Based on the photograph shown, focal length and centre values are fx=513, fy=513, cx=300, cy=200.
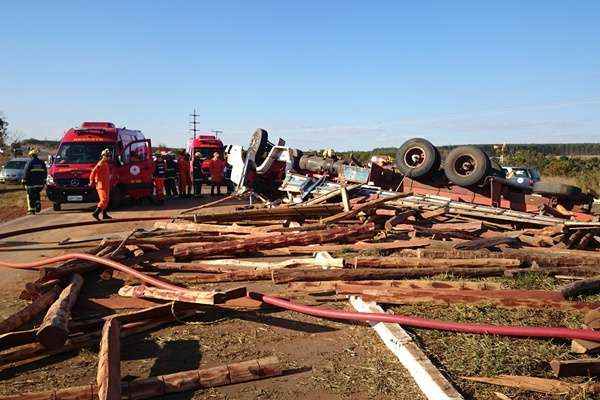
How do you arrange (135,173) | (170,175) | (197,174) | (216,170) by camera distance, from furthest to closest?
(197,174)
(170,175)
(216,170)
(135,173)

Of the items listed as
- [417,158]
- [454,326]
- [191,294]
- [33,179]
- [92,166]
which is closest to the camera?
[454,326]

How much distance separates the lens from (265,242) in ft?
25.8

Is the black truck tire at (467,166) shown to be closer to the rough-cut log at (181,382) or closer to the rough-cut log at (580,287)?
the rough-cut log at (580,287)

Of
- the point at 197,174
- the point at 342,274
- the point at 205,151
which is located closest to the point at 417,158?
the point at 342,274

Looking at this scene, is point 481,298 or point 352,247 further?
point 352,247

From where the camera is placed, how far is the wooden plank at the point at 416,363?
3.58m

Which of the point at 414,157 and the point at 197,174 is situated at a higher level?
the point at 414,157

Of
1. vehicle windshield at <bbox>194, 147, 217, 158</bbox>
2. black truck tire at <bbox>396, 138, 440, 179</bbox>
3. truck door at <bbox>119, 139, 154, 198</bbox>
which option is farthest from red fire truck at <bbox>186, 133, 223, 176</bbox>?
black truck tire at <bbox>396, 138, 440, 179</bbox>

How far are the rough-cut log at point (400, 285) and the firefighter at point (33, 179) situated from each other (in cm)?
1162

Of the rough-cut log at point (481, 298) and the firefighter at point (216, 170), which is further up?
the firefighter at point (216, 170)

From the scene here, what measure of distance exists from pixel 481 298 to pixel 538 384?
171 cm

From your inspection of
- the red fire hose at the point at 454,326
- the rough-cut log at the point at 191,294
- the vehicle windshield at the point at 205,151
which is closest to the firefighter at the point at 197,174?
the vehicle windshield at the point at 205,151

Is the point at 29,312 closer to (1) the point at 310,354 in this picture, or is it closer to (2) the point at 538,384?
(1) the point at 310,354

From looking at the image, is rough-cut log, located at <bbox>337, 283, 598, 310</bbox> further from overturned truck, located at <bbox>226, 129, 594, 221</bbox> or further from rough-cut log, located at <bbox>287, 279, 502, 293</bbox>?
overturned truck, located at <bbox>226, 129, 594, 221</bbox>
